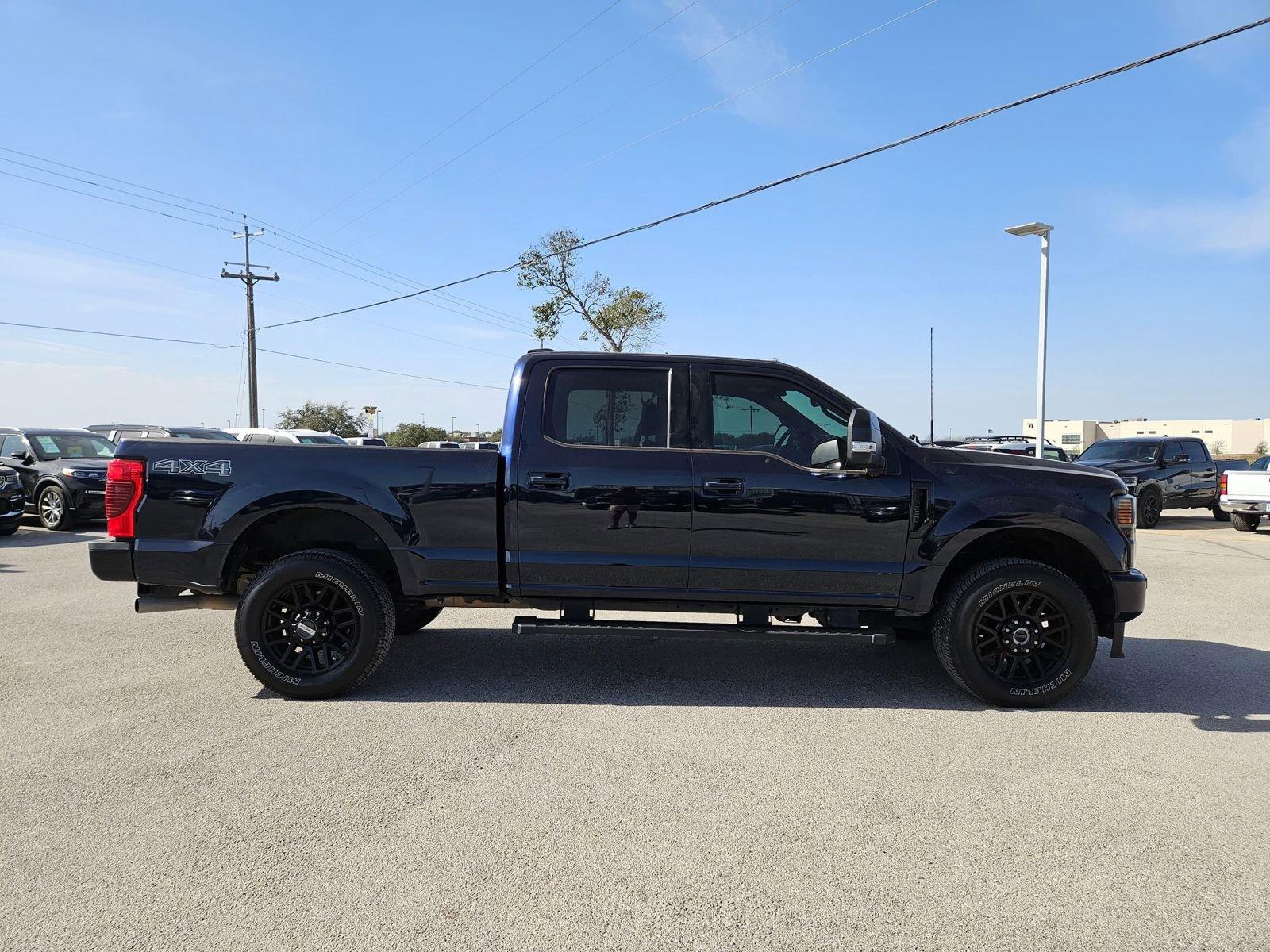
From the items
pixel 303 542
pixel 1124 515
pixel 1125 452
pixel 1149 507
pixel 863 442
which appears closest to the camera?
pixel 863 442

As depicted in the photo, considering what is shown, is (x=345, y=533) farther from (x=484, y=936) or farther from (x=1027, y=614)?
(x=1027, y=614)

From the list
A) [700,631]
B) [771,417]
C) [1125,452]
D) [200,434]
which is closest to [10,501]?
[200,434]

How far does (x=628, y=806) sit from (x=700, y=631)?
1528mm

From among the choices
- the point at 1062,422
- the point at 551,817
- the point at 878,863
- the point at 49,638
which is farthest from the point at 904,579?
the point at 1062,422

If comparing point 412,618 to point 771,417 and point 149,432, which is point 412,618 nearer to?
point 771,417

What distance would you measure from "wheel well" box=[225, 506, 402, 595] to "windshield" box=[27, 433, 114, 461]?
38.4ft

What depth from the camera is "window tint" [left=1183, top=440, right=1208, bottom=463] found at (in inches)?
669

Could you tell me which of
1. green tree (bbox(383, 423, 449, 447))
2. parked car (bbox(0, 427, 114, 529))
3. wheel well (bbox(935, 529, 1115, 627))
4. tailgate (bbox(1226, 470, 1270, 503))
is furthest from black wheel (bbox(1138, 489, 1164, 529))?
green tree (bbox(383, 423, 449, 447))

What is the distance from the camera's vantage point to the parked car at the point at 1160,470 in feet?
53.0

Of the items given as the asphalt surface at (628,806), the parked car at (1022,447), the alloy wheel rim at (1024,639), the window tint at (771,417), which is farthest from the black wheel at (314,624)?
the parked car at (1022,447)

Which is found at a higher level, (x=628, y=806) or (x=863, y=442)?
(x=863, y=442)

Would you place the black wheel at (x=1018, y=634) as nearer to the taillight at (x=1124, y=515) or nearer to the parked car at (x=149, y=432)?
the taillight at (x=1124, y=515)

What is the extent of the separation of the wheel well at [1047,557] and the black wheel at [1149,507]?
504 inches

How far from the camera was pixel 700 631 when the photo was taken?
4.86 m
